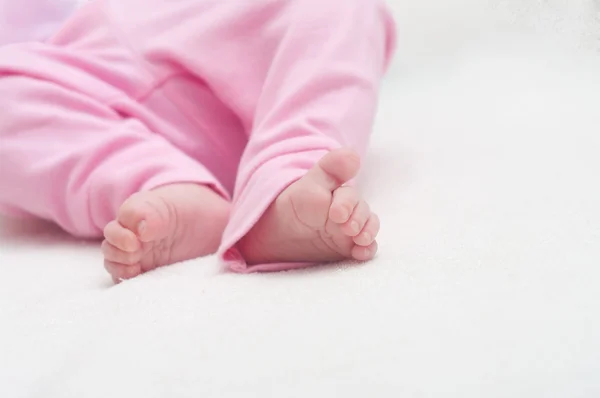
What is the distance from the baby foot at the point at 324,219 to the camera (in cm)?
57

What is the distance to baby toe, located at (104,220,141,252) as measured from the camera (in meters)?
0.63

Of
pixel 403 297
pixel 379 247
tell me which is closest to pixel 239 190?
pixel 379 247

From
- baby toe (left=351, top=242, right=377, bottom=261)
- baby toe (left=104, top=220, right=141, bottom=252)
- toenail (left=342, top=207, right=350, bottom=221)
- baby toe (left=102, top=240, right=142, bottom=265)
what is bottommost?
baby toe (left=102, top=240, right=142, bottom=265)

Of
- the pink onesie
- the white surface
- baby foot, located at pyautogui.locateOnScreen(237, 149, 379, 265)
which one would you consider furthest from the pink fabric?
baby foot, located at pyautogui.locateOnScreen(237, 149, 379, 265)

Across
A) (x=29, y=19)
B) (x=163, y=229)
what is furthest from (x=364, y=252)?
(x=29, y=19)

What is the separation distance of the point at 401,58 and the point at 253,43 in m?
0.49

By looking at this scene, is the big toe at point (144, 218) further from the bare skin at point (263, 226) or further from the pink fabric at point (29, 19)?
the pink fabric at point (29, 19)

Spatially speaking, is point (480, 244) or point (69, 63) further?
point (69, 63)

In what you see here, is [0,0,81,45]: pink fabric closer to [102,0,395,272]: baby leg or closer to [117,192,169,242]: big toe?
[102,0,395,272]: baby leg

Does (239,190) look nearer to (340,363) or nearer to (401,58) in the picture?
(340,363)

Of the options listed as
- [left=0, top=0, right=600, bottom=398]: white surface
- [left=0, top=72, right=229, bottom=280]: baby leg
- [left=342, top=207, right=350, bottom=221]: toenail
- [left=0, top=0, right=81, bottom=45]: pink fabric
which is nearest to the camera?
[left=0, top=0, right=600, bottom=398]: white surface

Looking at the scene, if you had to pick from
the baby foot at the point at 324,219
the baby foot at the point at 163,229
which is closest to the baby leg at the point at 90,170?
the baby foot at the point at 163,229

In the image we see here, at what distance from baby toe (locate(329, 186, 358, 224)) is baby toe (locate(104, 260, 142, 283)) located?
21 centimetres

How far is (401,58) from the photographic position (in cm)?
127
